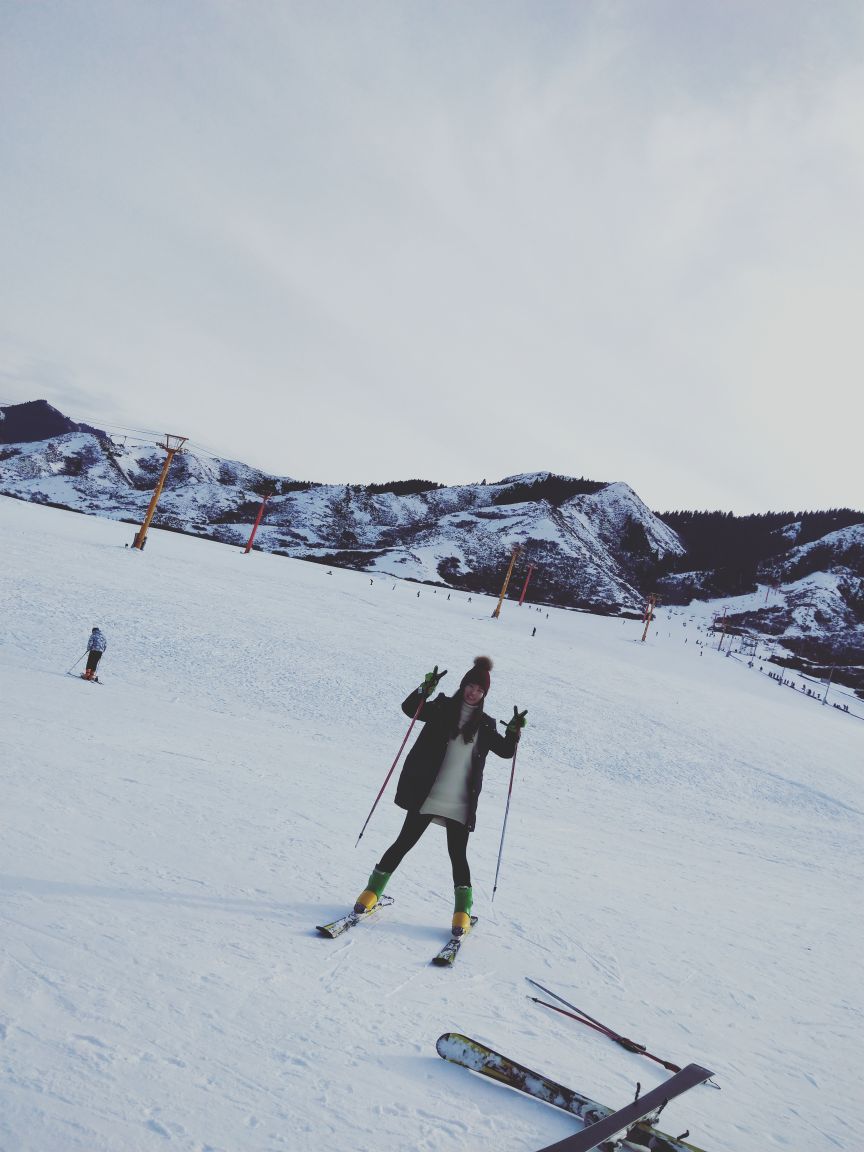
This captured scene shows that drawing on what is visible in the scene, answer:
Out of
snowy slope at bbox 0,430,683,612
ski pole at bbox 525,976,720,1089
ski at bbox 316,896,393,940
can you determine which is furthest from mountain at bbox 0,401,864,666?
ski pole at bbox 525,976,720,1089

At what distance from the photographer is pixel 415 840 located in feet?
15.6

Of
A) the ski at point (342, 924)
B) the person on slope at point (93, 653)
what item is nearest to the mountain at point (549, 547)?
the person on slope at point (93, 653)

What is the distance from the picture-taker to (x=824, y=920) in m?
7.98

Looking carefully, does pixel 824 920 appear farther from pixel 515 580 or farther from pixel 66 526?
pixel 515 580

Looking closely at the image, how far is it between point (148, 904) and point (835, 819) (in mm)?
16939

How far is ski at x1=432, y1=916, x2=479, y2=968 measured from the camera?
4375mm

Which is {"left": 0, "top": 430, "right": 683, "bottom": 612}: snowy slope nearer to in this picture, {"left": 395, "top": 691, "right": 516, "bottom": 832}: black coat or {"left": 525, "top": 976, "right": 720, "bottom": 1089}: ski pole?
{"left": 395, "top": 691, "right": 516, "bottom": 832}: black coat

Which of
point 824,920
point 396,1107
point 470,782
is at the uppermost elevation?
point 470,782

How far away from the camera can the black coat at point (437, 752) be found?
4.72m

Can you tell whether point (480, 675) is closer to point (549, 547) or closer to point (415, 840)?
point (415, 840)

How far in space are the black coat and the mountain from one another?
92083 mm

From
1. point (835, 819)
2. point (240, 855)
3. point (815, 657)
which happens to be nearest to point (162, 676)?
point (240, 855)

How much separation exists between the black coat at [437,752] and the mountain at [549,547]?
9208 centimetres

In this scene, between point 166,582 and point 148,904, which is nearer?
point 148,904
